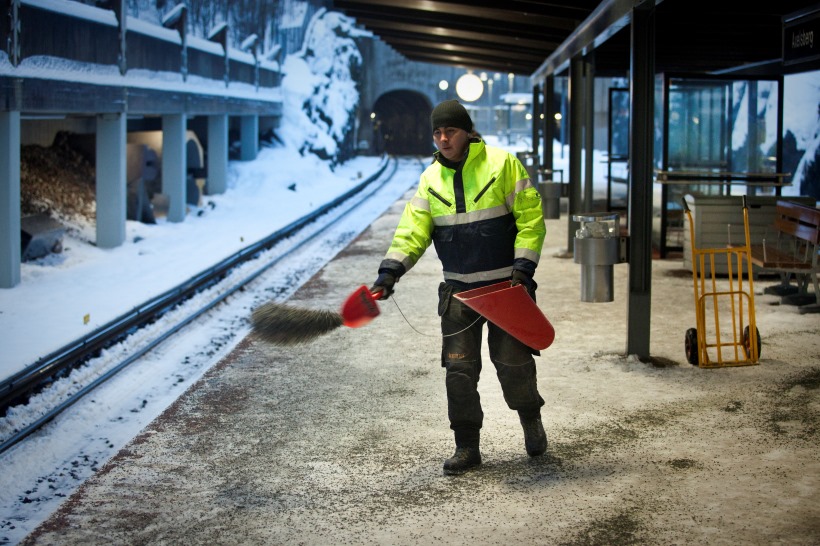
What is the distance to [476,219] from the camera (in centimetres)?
559

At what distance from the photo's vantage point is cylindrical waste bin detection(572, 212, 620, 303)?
27.7 ft

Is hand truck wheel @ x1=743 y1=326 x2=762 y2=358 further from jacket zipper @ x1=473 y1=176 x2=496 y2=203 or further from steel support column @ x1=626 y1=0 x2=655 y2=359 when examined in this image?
jacket zipper @ x1=473 y1=176 x2=496 y2=203

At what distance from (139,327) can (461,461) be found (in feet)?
22.8

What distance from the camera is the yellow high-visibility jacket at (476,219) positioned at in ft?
18.2

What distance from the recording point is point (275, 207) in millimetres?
26969

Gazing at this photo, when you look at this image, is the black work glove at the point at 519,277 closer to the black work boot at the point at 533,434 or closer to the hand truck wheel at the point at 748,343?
the black work boot at the point at 533,434

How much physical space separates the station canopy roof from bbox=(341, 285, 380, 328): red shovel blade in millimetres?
4153

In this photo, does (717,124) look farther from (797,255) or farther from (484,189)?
(484,189)

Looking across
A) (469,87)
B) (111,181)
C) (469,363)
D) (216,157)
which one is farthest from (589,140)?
(216,157)

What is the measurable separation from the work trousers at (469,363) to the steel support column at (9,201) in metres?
9.84

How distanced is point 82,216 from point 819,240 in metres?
14.4

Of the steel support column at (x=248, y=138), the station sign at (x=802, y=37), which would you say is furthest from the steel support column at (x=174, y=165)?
the station sign at (x=802, y=37)

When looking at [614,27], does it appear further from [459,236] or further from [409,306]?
[459,236]

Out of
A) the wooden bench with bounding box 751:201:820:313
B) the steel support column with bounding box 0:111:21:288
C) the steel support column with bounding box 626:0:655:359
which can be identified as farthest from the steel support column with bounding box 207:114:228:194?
the steel support column with bounding box 626:0:655:359
